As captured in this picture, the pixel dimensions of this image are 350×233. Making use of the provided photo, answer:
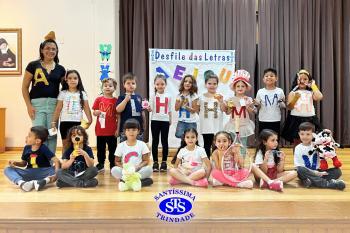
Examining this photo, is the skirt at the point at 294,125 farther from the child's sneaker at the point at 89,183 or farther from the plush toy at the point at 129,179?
the child's sneaker at the point at 89,183

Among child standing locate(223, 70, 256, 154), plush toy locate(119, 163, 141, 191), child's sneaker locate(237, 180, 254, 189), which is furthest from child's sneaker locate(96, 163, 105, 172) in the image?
child's sneaker locate(237, 180, 254, 189)

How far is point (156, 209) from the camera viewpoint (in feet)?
7.32

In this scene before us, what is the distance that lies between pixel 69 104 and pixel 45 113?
22 cm

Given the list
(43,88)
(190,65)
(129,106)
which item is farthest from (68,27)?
(129,106)

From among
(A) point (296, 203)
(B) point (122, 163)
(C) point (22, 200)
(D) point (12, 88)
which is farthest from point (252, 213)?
(D) point (12, 88)

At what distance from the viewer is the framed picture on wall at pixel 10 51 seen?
5.17 metres

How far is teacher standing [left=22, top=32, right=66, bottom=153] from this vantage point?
3295 mm

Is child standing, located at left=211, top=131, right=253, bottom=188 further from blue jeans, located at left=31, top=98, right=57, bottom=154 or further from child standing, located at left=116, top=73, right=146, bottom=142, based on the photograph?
blue jeans, located at left=31, top=98, right=57, bottom=154

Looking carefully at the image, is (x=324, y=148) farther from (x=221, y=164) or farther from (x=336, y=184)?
(x=221, y=164)

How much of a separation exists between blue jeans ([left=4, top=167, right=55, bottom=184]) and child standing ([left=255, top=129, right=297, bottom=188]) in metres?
1.72

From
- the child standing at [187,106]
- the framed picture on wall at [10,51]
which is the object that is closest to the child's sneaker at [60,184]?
A: the child standing at [187,106]

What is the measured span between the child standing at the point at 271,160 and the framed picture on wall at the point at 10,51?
144 inches

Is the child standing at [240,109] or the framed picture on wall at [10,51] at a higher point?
the framed picture on wall at [10,51]

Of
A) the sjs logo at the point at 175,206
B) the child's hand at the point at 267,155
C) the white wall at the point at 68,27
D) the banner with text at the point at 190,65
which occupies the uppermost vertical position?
the white wall at the point at 68,27
